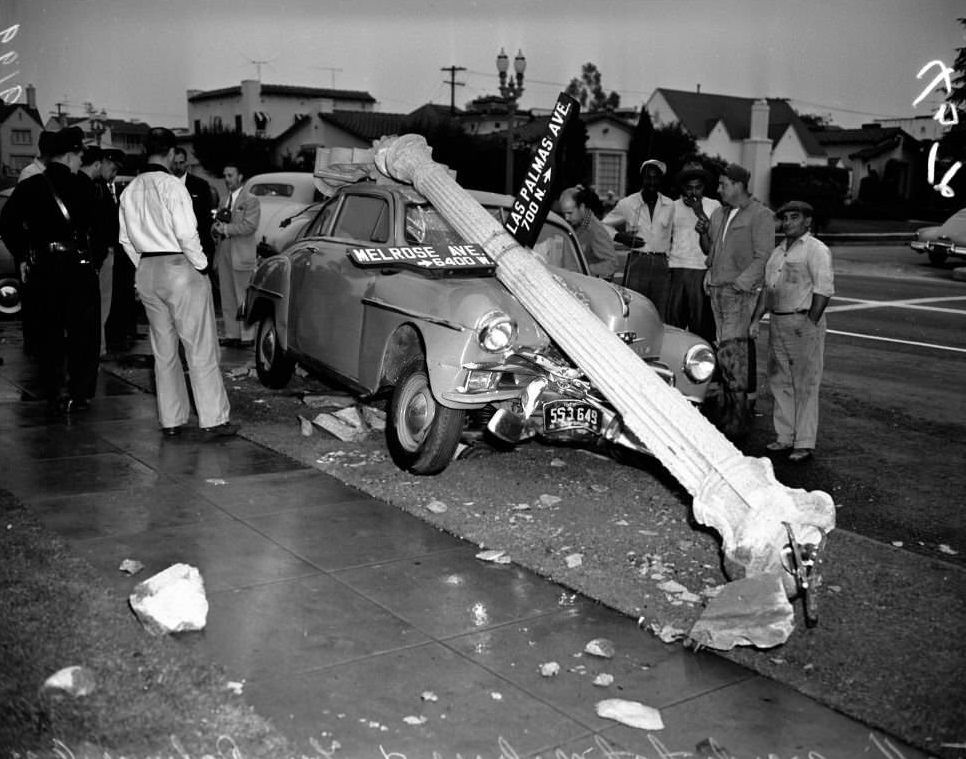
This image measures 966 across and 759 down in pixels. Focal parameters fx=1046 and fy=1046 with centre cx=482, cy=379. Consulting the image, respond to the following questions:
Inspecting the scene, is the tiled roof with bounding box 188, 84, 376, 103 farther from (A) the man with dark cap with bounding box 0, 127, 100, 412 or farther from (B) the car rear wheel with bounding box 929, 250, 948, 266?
(A) the man with dark cap with bounding box 0, 127, 100, 412

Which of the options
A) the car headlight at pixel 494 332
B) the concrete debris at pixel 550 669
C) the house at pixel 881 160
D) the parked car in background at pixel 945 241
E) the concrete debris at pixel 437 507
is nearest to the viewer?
the concrete debris at pixel 550 669

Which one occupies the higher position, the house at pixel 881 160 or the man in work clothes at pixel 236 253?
the house at pixel 881 160

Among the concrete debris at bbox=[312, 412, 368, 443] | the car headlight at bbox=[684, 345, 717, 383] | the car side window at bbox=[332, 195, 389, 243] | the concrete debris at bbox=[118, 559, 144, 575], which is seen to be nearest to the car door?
the car side window at bbox=[332, 195, 389, 243]

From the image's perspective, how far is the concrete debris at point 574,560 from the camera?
518 cm

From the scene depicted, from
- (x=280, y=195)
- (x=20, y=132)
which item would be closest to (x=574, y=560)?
(x=280, y=195)

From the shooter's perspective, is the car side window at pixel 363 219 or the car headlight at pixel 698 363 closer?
the car headlight at pixel 698 363

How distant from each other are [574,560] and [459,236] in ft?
9.76

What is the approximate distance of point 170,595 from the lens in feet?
14.1

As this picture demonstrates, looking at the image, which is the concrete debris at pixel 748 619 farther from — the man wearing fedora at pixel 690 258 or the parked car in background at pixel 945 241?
the parked car in background at pixel 945 241

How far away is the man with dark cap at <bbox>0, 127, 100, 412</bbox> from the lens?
7.91 m

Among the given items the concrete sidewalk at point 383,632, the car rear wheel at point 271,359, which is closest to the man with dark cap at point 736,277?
the concrete sidewalk at point 383,632

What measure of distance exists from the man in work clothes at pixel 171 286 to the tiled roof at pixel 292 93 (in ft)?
245

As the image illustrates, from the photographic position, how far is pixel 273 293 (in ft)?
27.8

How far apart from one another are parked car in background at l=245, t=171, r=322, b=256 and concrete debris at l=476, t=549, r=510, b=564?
11.7 m
